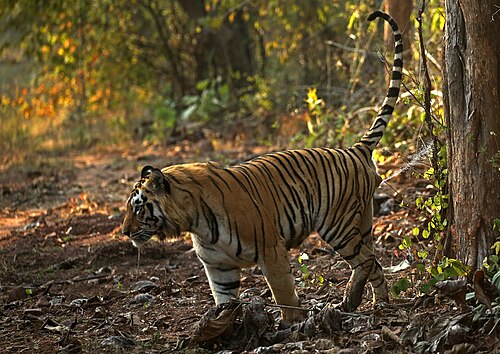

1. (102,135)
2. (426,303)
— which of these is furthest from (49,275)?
(102,135)

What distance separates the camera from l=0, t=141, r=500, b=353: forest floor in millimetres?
4453

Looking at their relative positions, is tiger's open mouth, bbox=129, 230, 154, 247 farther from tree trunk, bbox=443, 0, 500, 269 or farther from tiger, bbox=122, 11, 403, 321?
tree trunk, bbox=443, 0, 500, 269

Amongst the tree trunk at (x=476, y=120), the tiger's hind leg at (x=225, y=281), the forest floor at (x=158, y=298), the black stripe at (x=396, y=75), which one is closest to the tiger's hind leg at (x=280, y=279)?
the forest floor at (x=158, y=298)

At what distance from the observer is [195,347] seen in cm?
470

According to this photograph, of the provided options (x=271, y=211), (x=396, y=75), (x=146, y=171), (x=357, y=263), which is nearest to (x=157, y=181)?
(x=146, y=171)

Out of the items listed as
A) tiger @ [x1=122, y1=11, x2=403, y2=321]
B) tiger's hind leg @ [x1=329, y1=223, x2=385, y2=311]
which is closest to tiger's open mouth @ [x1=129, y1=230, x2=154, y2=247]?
tiger @ [x1=122, y1=11, x2=403, y2=321]

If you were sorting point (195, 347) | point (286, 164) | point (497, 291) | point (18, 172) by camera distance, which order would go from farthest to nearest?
point (18, 172)
point (286, 164)
point (195, 347)
point (497, 291)

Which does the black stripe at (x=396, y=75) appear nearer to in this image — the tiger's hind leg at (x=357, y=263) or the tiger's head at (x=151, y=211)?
the tiger's hind leg at (x=357, y=263)

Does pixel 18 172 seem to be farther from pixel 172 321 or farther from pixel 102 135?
pixel 172 321

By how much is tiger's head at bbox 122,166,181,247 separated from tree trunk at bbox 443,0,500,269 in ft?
5.59

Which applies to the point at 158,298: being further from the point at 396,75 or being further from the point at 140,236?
the point at 396,75

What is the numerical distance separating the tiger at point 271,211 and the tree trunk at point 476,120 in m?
0.86

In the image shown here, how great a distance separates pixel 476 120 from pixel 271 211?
1402 mm

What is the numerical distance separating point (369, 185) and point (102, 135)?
11296mm
